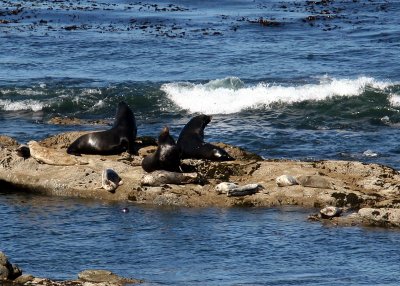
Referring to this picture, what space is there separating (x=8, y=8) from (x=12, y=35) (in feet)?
17.6

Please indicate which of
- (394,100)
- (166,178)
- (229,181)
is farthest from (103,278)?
(394,100)

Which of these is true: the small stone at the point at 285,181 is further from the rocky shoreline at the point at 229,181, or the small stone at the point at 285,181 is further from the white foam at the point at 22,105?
the white foam at the point at 22,105

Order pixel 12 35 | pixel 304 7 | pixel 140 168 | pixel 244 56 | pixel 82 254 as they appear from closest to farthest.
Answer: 1. pixel 82 254
2. pixel 140 168
3. pixel 244 56
4. pixel 12 35
5. pixel 304 7

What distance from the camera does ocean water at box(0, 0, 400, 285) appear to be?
13453 mm

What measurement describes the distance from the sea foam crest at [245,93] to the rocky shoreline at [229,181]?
9.03m

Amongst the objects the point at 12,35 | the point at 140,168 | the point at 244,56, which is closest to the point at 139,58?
the point at 244,56

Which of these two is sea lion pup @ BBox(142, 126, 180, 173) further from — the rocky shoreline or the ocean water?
the ocean water

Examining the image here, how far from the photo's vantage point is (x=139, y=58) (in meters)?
33.0

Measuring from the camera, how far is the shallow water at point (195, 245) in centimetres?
1270

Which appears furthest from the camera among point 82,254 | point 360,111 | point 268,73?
point 268,73

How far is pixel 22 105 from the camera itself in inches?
1064

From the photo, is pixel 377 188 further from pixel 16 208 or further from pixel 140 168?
pixel 16 208

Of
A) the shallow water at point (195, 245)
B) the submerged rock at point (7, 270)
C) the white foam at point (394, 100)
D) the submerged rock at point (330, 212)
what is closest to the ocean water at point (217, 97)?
the shallow water at point (195, 245)

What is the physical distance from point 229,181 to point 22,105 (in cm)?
1144
